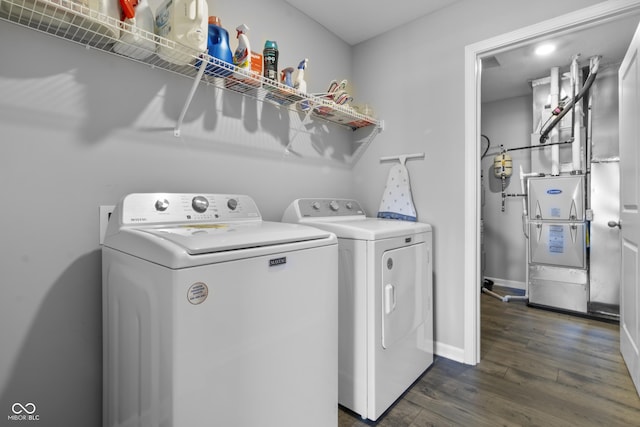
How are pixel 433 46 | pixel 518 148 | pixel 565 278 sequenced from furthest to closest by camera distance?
pixel 518 148
pixel 565 278
pixel 433 46

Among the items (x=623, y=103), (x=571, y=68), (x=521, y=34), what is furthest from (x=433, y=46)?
(x=571, y=68)

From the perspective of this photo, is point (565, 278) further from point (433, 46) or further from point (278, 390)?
point (278, 390)

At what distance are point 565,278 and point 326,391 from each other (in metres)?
3.01

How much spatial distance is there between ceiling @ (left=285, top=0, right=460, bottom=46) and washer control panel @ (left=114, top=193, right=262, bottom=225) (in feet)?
4.76

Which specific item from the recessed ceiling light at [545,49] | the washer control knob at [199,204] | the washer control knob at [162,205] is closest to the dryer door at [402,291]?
the washer control knob at [199,204]

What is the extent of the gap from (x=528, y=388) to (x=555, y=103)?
2.97 meters

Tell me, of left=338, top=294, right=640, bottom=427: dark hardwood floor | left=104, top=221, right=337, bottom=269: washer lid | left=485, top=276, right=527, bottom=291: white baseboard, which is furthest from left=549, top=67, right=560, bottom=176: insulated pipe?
left=104, top=221, right=337, bottom=269: washer lid

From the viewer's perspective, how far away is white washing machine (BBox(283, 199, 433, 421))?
1493mm

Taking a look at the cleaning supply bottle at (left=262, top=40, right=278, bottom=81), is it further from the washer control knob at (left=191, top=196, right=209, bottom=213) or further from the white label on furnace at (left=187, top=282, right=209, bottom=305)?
the white label on furnace at (left=187, top=282, right=209, bottom=305)

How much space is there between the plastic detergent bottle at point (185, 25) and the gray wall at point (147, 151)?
0.90 feet

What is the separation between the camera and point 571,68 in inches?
124

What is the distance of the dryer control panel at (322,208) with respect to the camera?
1.85 metres

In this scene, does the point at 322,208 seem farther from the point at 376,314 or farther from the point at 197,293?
the point at 197,293

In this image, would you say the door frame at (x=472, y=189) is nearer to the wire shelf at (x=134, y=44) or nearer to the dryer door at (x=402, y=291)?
the dryer door at (x=402, y=291)
